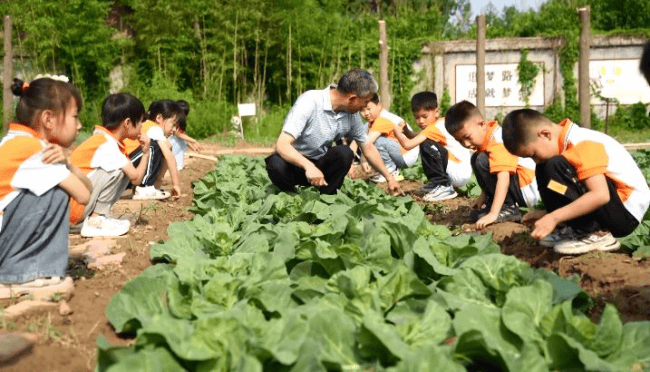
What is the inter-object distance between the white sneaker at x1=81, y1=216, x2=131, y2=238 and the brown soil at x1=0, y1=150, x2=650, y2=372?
79 millimetres

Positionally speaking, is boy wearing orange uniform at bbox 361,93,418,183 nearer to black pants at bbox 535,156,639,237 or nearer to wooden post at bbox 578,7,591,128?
black pants at bbox 535,156,639,237

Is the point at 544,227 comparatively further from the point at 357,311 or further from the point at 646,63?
the point at 357,311

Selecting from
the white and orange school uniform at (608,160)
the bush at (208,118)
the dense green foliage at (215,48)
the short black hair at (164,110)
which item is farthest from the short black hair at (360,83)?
the dense green foliage at (215,48)

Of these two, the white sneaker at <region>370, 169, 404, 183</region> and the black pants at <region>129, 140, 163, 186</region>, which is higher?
the black pants at <region>129, 140, 163, 186</region>

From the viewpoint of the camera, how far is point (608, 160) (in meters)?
3.57

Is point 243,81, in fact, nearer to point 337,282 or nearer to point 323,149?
point 323,149

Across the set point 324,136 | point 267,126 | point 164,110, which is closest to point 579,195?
point 324,136

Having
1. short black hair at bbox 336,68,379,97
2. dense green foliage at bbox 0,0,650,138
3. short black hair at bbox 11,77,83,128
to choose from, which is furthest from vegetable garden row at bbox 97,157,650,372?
dense green foliage at bbox 0,0,650,138

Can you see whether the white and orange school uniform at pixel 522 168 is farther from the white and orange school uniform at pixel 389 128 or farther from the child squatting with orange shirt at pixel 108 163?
the white and orange school uniform at pixel 389 128

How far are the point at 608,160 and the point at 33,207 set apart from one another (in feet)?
8.86

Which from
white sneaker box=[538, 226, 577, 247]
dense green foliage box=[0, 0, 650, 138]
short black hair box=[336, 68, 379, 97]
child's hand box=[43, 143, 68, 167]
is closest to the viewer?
child's hand box=[43, 143, 68, 167]

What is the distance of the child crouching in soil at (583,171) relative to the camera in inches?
139

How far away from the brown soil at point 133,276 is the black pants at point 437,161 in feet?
3.11

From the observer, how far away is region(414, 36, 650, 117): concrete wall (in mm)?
15633
